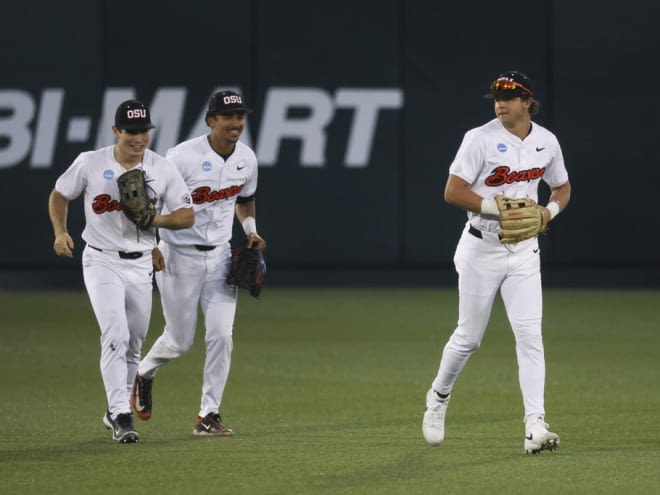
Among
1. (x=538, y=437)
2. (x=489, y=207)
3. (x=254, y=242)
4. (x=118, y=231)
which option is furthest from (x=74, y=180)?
(x=538, y=437)

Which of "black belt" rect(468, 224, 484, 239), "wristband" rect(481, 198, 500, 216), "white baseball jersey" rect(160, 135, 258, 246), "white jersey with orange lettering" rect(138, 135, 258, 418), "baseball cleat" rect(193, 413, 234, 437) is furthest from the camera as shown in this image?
"white baseball jersey" rect(160, 135, 258, 246)

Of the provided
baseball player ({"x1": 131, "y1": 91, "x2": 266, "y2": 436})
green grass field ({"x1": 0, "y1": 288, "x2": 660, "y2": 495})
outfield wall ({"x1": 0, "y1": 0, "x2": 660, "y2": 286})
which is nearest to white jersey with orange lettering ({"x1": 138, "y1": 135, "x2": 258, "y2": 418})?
baseball player ({"x1": 131, "y1": 91, "x2": 266, "y2": 436})

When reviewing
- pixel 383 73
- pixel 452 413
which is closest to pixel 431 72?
pixel 383 73

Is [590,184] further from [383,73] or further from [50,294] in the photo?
[50,294]

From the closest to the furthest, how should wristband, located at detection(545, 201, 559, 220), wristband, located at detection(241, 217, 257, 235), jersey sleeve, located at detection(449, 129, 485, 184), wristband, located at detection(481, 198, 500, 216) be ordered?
wristband, located at detection(481, 198, 500, 216) → jersey sleeve, located at detection(449, 129, 485, 184) → wristband, located at detection(545, 201, 559, 220) → wristband, located at detection(241, 217, 257, 235)

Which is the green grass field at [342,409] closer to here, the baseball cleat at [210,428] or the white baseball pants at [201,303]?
the baseball cleat at [210,428]

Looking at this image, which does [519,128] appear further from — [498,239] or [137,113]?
[137,113]

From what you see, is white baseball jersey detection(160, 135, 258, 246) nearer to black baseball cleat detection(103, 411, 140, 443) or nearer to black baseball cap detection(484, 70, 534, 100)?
black baseball cleat detection(103, 411, 140, 443)

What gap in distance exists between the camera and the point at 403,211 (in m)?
18.5

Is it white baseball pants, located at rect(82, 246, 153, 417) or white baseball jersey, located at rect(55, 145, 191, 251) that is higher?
white baseball jersey, located at rect(55, 145, 191, 251)

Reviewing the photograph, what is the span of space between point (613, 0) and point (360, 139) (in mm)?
3817

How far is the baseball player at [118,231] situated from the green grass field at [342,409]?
0.55m

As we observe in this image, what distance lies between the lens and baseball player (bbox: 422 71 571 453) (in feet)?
25.7

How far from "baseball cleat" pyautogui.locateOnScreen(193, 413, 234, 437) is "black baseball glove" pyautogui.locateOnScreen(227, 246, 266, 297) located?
2.81 ft
